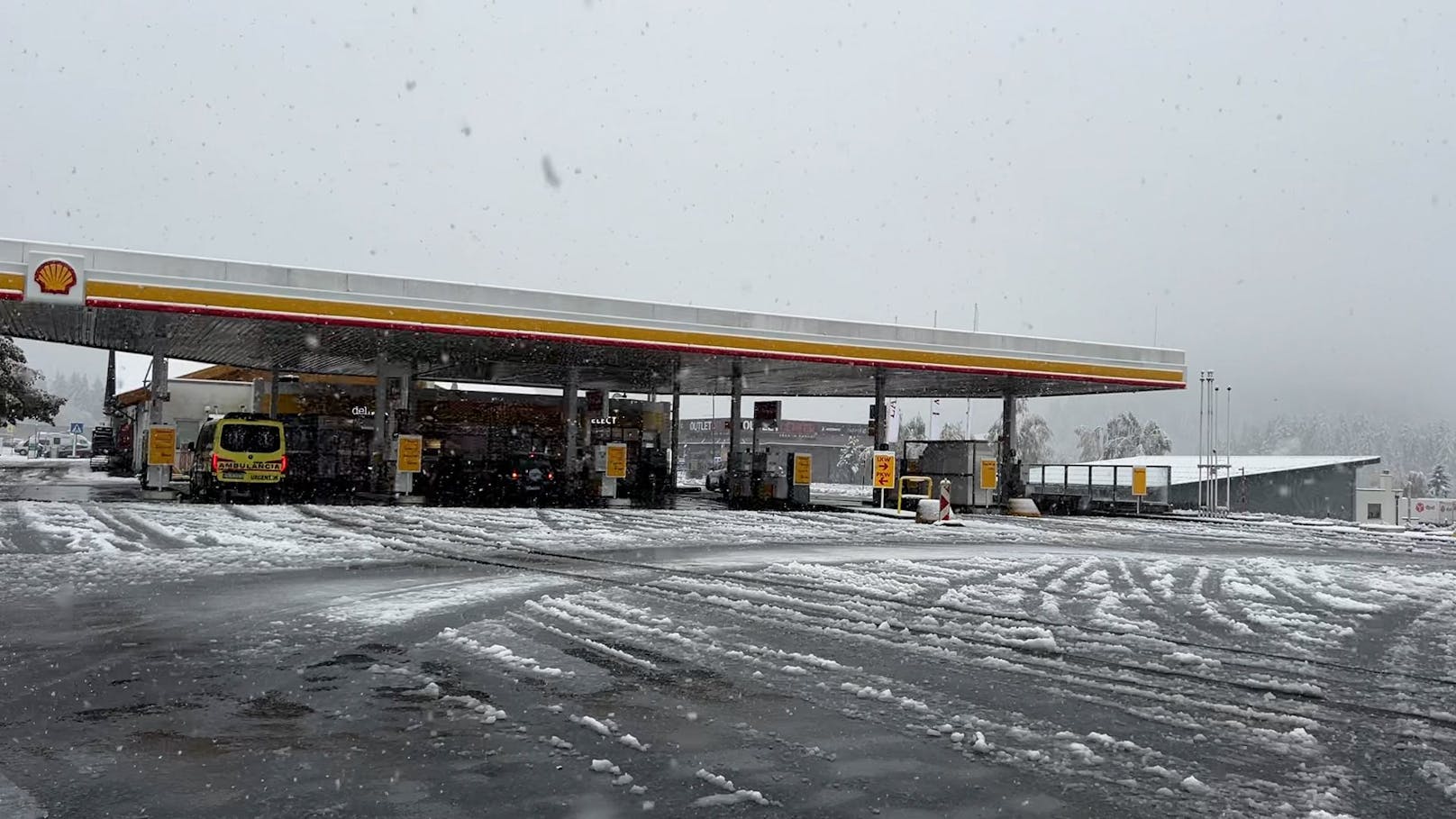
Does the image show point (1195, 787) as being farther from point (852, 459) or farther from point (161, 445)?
point (852, 459)

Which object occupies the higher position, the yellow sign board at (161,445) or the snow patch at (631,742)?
the yellow sign board at (161,445)

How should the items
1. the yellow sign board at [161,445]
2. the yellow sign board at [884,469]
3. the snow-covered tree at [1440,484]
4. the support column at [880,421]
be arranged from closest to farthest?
the yellow sign board at [161,445], the yellow sign board at [884,469], the support column at [880,421], the snow-covered tree at [1440,484]

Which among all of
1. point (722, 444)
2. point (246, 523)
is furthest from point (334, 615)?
point (722, 444)

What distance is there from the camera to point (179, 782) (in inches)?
175

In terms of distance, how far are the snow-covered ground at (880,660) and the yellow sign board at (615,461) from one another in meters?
12.2

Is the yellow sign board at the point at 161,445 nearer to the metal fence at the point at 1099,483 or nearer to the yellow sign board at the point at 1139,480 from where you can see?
the metal fence at the point at 1099,483

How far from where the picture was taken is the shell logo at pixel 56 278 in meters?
20.7

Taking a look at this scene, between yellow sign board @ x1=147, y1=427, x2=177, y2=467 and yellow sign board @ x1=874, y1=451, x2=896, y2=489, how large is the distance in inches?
737

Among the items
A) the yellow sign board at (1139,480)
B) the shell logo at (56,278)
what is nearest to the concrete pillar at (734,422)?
the yellow sign board at (1139,480)

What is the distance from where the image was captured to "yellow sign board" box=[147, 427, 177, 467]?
25.4 m

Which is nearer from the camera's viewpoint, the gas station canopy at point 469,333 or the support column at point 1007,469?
the gas station canopy at point 469,333

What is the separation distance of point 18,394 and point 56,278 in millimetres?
26107

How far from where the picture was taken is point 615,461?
29219 millimetres

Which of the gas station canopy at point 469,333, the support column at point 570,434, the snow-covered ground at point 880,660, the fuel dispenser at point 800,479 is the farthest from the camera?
the support column at point 570,434
